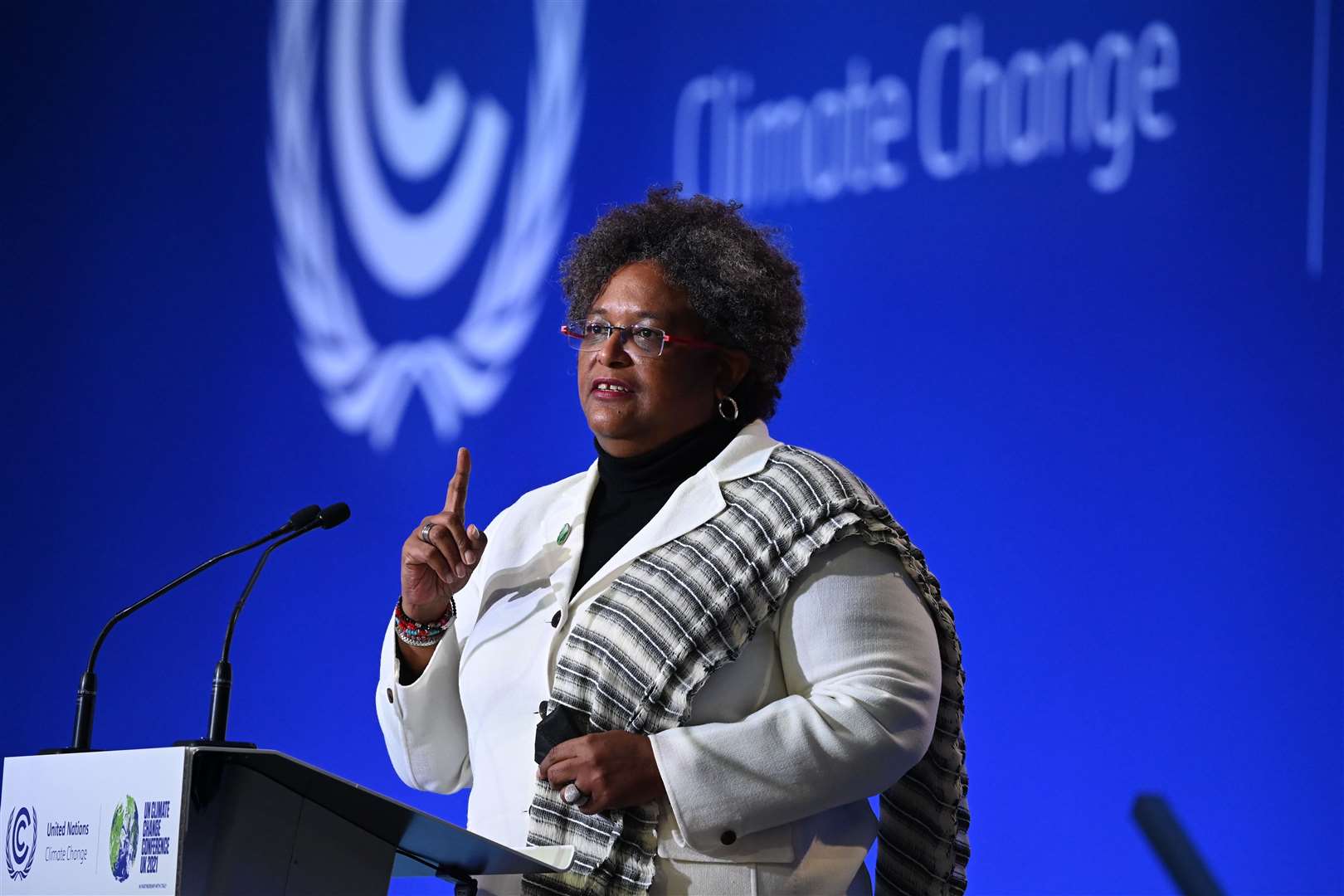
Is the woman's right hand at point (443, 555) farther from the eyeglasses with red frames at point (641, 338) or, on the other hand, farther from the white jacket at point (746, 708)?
A: the eyeglasses with red frames at point (641, 338)

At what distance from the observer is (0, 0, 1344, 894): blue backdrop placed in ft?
8.88

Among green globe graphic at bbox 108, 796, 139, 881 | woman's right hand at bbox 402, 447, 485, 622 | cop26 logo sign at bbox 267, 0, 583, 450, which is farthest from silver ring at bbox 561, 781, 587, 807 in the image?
cop26 logo sign at bbox 267, 0, 583, 450

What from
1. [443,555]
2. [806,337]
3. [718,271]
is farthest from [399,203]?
[443,555]

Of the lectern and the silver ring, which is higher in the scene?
the silver ring

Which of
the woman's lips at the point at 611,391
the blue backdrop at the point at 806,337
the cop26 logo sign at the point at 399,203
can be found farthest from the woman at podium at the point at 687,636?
the cop26 logo sign at the point at 399,203

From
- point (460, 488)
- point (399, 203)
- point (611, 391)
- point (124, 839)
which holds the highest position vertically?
point (399, 203)

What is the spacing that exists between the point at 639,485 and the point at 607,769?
1.70ft

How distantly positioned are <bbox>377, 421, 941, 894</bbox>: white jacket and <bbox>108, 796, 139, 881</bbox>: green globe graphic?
0.58 metres

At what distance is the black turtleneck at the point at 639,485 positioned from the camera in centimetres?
228

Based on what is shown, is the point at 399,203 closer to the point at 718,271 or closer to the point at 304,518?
the point at 718,271

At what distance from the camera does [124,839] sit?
1.64 meters

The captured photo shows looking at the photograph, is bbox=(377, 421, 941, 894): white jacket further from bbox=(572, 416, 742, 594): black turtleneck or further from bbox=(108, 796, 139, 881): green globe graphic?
bbox=(108, 796, 139, 881): green globe graphic

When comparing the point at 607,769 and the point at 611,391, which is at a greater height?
the point at 611,391

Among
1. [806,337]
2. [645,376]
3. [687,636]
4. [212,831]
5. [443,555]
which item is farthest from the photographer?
[806,337]
